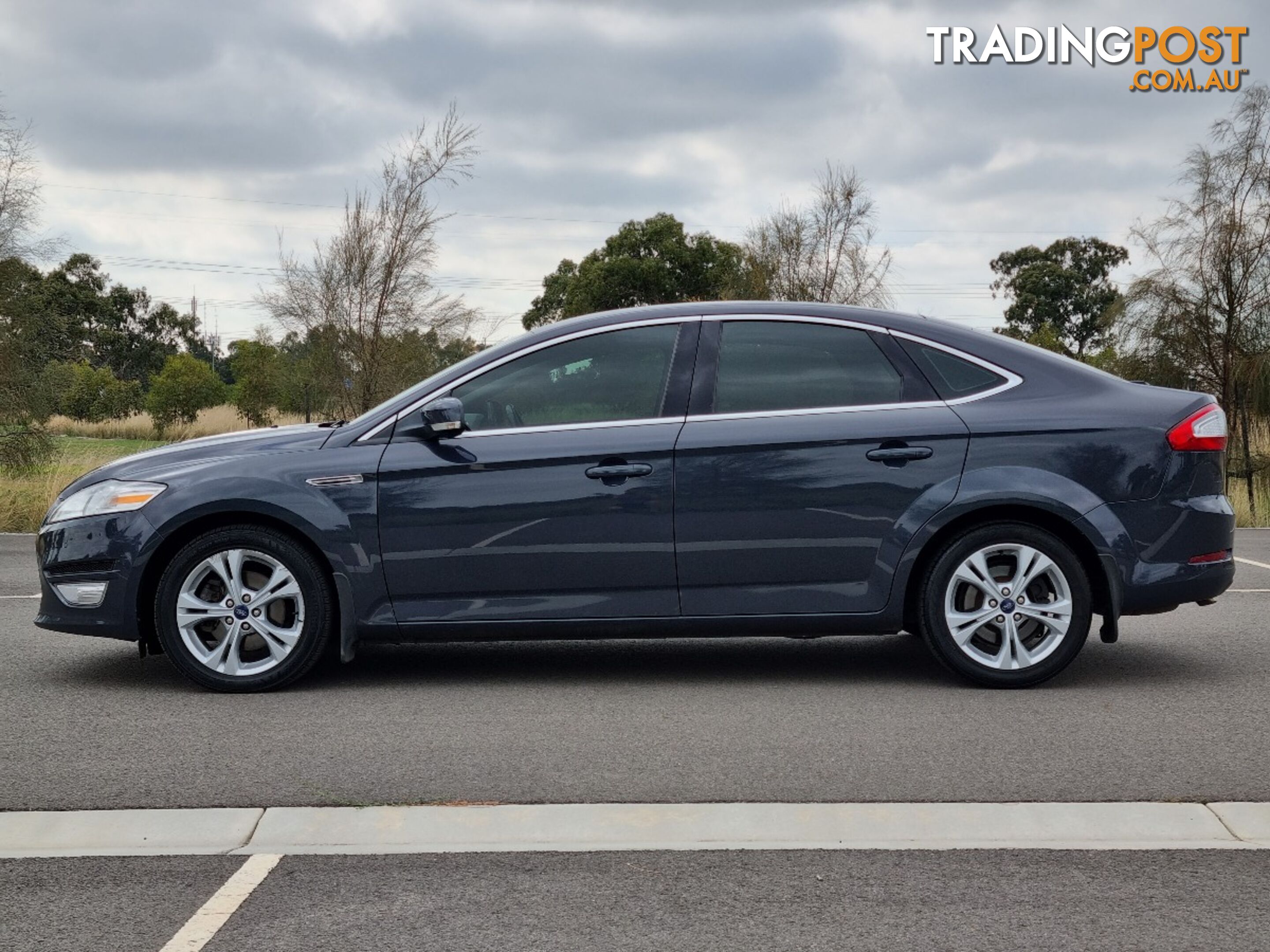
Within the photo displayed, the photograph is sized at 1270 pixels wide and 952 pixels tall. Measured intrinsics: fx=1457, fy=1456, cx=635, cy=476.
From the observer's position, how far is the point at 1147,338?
26672mm

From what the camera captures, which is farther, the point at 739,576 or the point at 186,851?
the point at 739,576

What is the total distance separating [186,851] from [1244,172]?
26.0 meters

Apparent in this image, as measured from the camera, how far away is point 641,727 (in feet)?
19.0

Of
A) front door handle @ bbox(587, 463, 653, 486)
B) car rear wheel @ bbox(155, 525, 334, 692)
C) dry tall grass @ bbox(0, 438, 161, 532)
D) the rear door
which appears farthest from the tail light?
dry tall grass @ bbox(0, 438, 161, 532)

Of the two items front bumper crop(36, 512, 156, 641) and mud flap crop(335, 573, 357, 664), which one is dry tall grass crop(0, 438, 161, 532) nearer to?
front bumper crop(36, 512, 156, 641)

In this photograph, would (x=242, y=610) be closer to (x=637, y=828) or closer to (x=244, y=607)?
(x=244, y=607)

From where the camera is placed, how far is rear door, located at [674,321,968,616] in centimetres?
635

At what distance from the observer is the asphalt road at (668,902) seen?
11.6 feet

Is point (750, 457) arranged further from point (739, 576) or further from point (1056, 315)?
point (1056, 315)

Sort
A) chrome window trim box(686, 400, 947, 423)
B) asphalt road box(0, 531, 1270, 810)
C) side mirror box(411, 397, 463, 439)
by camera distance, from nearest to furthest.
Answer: asphalt road box(0, 531, 1270, 810) < side mirror box(411, 397, 463, 439) < chrome window trim box(686, 400, 947, 423)

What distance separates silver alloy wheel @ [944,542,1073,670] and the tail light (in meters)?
0.78

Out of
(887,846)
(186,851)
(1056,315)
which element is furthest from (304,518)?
(1056,315)

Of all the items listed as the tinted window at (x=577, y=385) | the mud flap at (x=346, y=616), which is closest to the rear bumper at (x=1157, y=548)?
the tinted window at (x=577, y=385)

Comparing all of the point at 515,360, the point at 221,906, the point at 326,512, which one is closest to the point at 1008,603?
the point at 515,360
